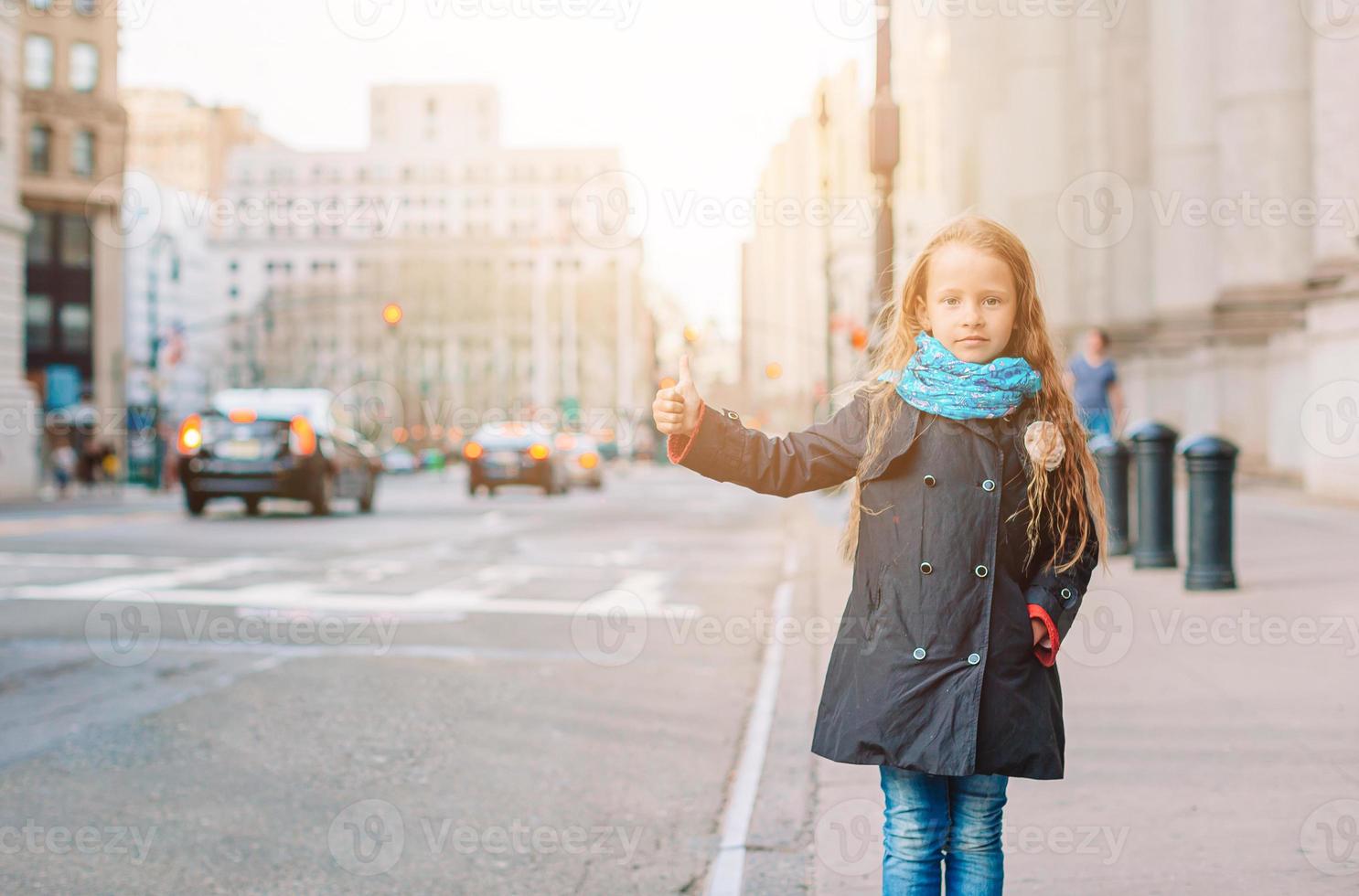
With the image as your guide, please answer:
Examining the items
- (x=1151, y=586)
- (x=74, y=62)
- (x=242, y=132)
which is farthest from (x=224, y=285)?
(x=1151, y=586)

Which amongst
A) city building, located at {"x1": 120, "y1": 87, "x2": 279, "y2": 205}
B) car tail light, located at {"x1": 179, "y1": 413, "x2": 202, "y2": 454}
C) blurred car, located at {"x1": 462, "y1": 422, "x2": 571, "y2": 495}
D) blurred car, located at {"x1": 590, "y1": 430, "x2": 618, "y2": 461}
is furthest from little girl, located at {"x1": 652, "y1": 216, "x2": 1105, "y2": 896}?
city building, located at {"x1": 120, "y1": 87, "x2": 279, "y2": 205}

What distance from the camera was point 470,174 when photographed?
443 ft

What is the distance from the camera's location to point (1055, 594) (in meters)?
2.77

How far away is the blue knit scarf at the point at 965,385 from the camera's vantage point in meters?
2.74

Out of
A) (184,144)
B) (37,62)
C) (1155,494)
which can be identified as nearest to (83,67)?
(37,62)

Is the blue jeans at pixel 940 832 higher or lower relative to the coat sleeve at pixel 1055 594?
lower

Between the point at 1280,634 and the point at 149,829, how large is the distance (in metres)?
5.56

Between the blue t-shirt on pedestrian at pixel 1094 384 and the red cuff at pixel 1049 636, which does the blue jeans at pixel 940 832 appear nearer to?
the red cuff at pixel 1049 636

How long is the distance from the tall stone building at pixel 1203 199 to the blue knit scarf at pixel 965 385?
11.6 m

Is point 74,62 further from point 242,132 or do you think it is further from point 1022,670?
point 242,132

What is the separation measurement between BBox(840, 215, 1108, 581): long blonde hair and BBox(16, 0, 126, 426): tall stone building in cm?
4152

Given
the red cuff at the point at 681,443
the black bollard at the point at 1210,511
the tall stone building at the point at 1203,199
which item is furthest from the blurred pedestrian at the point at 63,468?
the red cuff at the point at 681,443

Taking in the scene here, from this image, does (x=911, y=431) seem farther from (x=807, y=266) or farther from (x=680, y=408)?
(x=807, y=266)

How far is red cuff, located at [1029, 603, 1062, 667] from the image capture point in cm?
271
